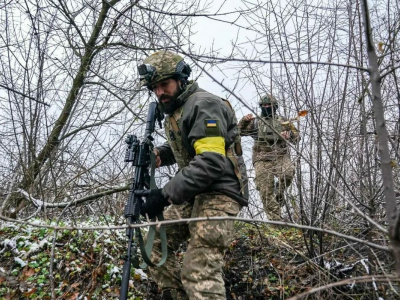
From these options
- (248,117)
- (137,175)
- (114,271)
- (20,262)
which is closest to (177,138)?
(137,175)

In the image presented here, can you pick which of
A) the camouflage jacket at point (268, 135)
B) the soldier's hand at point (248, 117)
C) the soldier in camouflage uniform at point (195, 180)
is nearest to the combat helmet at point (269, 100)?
the camouflage jacket at point (268, 135)

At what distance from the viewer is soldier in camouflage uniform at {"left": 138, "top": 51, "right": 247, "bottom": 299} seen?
8.66 ft

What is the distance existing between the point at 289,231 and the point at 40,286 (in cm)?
295

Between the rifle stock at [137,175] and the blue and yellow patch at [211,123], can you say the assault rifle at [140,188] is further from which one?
the blue and yellow patch at [211,123]

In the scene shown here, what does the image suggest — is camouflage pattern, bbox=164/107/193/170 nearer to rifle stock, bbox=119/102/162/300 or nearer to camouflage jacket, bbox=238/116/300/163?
rifle stock, bbox=119/102/162/300

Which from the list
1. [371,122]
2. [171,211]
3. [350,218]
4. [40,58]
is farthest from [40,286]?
[371,122]

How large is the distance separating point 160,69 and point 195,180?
39.2 inches

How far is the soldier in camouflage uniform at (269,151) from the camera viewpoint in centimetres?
380

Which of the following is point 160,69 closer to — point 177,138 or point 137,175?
point 177,138

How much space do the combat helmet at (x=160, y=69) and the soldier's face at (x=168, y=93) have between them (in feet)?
0.15

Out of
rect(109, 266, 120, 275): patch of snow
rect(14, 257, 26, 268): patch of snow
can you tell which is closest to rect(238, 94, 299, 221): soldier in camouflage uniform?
rect(109, 266, 120, 275): patch of snow

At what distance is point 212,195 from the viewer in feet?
9.35

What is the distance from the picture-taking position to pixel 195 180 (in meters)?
2.64

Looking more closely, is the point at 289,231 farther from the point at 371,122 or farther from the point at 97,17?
the point at 97,17
